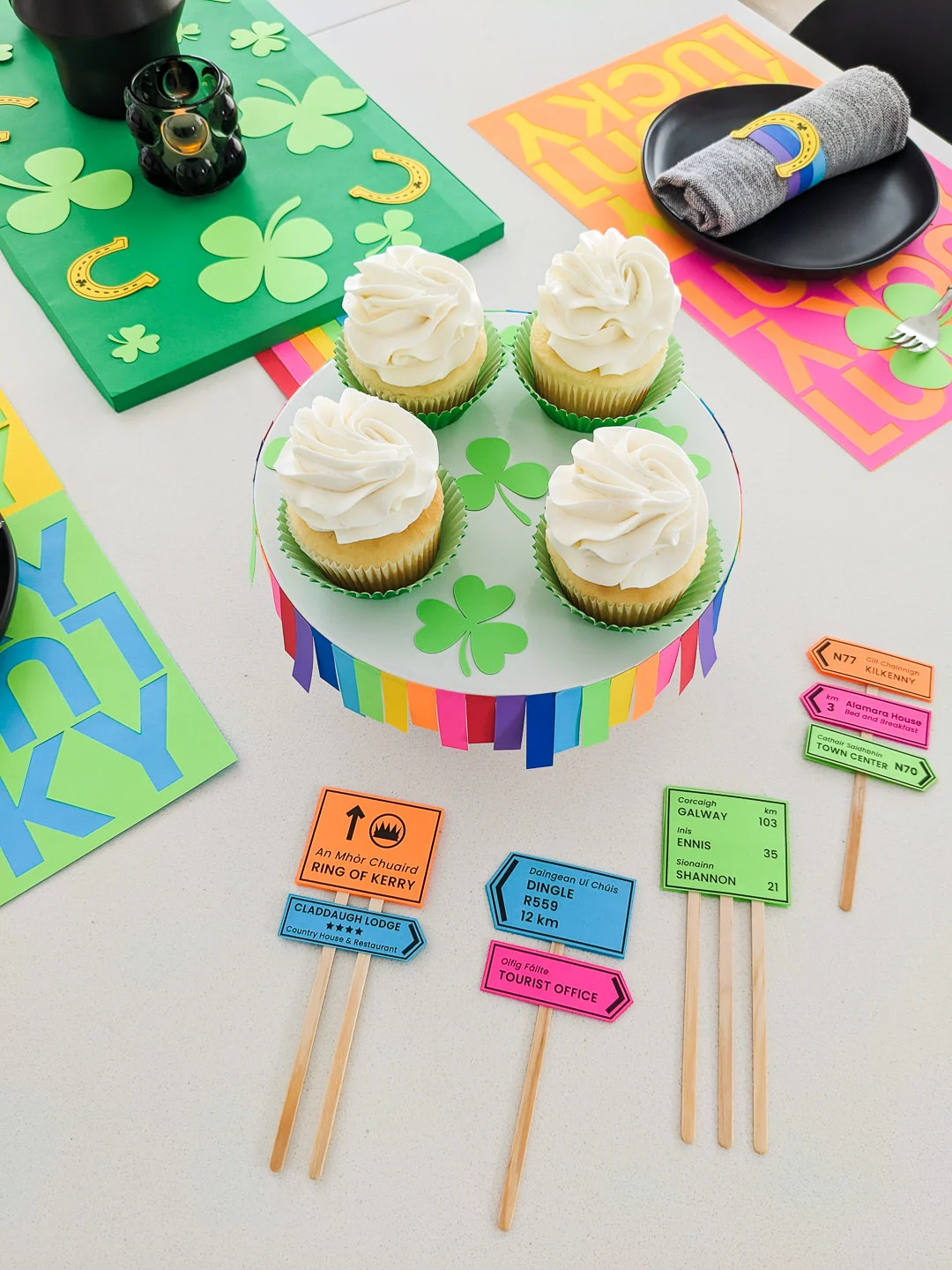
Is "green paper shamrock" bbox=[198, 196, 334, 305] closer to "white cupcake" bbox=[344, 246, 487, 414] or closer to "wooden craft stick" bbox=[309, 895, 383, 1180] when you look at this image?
"white cupcake" bbox=[344, 246, 487, 414]

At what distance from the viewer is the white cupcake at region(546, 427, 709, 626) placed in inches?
27.0

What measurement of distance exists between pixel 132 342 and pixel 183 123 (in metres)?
0.31

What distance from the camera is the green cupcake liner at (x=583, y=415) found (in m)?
0.84

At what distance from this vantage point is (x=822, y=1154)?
0.71 meters

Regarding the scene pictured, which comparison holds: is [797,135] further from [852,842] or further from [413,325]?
[852,842]

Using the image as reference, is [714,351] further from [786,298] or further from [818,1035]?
[818,1035]

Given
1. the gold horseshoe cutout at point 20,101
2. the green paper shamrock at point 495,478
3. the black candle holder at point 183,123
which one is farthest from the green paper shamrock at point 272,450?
the gold horseshoe cutout at point 20,101

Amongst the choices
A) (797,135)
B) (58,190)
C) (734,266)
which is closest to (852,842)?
(734,266)

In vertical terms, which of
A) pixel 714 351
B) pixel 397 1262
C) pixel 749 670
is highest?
pixel 714 351

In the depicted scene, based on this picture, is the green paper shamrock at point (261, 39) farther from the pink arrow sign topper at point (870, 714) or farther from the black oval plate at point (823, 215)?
the pink arrow sign topper at point (870, 714)

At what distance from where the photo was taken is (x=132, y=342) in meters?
1.12

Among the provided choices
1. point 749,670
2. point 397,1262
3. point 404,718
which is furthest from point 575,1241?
point 749,670

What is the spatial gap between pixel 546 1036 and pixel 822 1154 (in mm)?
230

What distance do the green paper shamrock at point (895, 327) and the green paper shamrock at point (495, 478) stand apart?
1.93 ft
